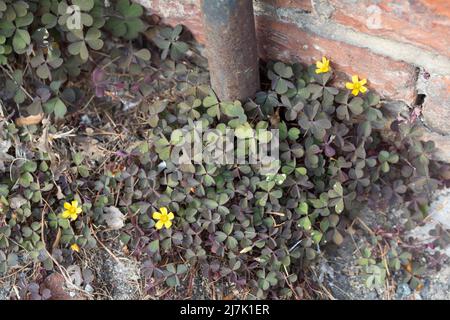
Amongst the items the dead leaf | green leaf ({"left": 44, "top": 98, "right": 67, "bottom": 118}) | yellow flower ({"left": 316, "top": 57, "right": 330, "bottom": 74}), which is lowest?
the dead leaf

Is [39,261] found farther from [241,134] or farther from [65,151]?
[241,134]

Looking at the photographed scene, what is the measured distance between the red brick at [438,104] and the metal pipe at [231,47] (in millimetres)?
651

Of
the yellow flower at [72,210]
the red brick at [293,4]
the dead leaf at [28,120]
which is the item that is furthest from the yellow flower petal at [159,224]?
the red brick at [293,4]

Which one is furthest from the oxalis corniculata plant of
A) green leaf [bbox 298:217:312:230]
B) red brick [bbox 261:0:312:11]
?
red brick [bbox 261:0:312:11]

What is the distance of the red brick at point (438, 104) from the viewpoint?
7.60 ft

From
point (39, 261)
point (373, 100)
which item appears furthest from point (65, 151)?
point (373, 100)

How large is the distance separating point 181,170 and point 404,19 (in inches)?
38.7

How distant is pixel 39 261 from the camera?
255 cm

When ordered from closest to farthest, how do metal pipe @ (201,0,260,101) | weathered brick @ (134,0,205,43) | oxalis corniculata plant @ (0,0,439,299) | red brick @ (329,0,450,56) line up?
red brick @ (329,0,450,56) < metal pipe @ (201,0,260,101) < oxalis corniculata plant @ (0,0,439,299) < weathered brick @ (134,0,205,43)

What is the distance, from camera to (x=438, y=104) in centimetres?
239

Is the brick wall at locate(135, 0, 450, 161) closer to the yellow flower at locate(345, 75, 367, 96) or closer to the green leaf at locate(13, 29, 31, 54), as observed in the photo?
the yellow flower at locate(345, 75, 367, 96)

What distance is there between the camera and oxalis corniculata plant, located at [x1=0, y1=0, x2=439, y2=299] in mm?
2449

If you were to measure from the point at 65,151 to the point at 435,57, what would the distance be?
1.49m

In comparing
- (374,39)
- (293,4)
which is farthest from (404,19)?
(293,4)
